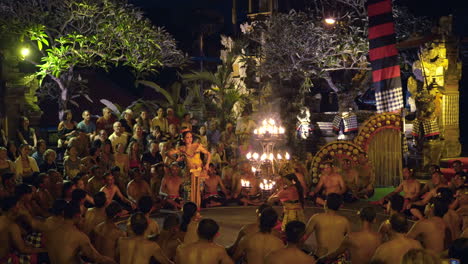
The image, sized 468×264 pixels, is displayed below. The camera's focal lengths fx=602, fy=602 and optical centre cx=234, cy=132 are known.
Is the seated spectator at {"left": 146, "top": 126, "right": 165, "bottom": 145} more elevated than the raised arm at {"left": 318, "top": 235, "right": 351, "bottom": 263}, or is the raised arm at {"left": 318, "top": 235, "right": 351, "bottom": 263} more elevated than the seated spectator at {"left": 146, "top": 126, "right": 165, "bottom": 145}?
the seated spectator at {"left": 146, "top": 126, "right": 165, "bottom": 145}

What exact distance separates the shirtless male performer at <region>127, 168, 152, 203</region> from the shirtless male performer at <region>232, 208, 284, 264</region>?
626cm

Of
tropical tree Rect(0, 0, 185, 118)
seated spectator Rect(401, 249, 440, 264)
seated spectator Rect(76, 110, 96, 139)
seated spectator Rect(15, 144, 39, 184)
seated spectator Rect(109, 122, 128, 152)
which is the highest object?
tropical tree Rect(0, 0, 185, 118)

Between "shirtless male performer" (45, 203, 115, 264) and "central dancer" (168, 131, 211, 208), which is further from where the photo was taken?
"central dancer" (168, 131, 211, 208)

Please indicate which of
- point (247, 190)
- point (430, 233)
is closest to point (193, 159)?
point (247, 190)

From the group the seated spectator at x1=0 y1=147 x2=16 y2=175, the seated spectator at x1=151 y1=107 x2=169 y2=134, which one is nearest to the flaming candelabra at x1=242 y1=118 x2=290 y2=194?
the seated spectator at x1=151 y1=107 x2=169 y2=134

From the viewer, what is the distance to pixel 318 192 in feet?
44.8

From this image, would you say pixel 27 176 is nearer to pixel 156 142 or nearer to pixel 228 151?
pixel 156 142

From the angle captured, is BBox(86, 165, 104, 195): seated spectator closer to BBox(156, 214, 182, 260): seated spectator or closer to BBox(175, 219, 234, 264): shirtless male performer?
BBox(156, 214, 182, 260): seated spectator

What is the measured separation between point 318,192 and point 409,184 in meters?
2.17

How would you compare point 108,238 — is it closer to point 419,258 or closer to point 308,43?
point 419,258

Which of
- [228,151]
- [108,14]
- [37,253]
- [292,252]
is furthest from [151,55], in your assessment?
[292,252]

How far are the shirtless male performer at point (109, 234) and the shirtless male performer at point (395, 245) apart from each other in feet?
9.98

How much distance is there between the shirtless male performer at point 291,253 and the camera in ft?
18.1

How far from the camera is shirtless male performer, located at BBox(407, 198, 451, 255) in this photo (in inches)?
277
